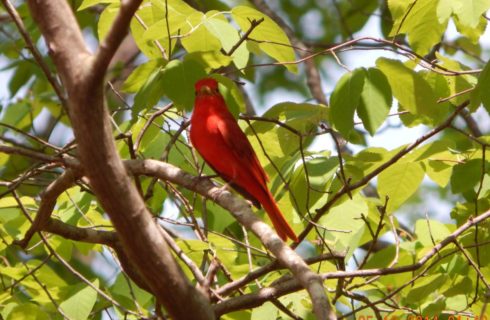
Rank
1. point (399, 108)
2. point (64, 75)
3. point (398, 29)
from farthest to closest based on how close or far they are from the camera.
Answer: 1. point (399, 108)
2. point (398, 29)
3. point (64, 75)

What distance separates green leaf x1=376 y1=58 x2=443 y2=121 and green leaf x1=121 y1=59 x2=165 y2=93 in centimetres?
78

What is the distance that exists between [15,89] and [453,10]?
435 centimetres

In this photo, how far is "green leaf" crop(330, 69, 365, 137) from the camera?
2850 mm

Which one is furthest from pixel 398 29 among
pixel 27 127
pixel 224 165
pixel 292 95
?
pixel 292 95

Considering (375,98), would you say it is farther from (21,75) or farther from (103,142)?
(21,75)

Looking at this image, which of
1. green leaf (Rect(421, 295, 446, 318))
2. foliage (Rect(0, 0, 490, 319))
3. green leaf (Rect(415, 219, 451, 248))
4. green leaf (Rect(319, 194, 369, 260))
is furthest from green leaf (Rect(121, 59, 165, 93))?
green leaf (Rect(415, 219, 451, 248))

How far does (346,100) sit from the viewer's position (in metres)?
2.87

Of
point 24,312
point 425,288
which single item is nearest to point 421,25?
point 425,288

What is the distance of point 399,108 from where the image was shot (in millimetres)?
3781

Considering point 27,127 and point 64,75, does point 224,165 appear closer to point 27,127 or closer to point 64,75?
point 64,75

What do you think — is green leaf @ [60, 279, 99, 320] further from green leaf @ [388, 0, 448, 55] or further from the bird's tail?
green leaf @ [388, 0, 448, 55]

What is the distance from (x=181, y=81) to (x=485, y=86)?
39.2 inches

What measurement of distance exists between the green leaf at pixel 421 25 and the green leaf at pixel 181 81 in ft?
2.78

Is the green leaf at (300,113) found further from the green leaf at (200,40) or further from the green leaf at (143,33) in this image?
the green leaf at (143,33)
